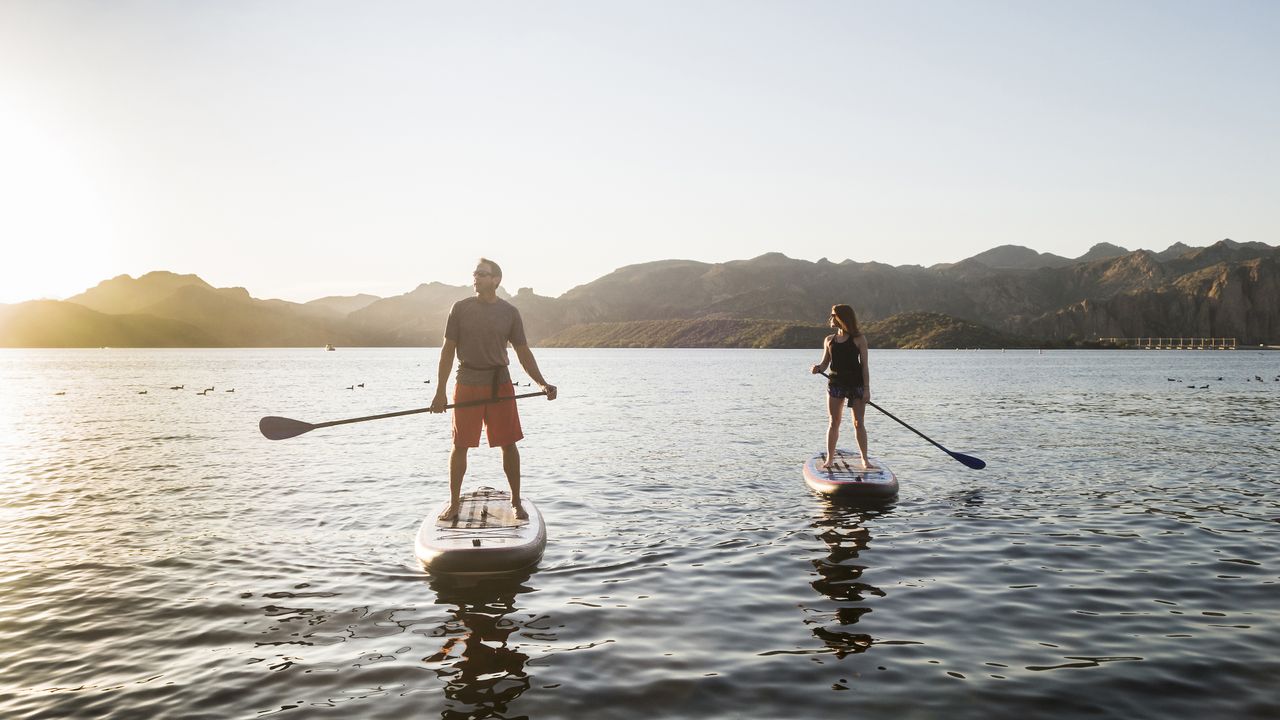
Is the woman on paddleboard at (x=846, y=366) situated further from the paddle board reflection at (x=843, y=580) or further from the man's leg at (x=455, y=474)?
the man's leg at (x=455, y=474)

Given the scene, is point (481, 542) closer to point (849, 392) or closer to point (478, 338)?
point (478, 338)

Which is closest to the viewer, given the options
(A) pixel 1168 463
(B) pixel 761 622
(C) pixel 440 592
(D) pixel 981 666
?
(D) pixel 981 666

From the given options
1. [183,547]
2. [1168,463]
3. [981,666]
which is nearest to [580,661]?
[981,666]

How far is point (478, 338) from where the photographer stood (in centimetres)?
1030

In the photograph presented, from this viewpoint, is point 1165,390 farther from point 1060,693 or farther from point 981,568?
point 1060,693

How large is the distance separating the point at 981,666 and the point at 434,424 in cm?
2831

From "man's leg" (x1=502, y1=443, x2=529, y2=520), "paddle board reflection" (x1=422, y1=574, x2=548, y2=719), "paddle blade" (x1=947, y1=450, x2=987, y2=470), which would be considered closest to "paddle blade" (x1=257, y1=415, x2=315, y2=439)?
"man's leg" (x1=502, y1=443, x2=529, y2=520)

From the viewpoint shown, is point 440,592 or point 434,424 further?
point 434,424

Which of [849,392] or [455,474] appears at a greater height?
[849,392]

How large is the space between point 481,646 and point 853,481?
8.51 metres

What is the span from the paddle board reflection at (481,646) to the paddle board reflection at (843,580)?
9.47 ft

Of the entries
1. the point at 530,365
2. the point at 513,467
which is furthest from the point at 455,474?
the point at 530,365

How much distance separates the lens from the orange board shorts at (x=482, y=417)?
10.2 m

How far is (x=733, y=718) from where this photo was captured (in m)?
5.98
